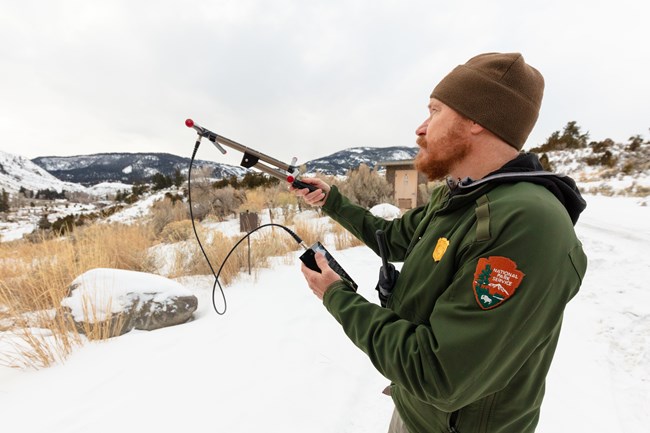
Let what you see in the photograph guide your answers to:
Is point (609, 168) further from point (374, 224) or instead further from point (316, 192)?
point (316, 192)

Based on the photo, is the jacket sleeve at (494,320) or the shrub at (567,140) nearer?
the jacket sleeve at (494,320)

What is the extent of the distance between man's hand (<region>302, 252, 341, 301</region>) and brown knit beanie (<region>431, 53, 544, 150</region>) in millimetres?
764

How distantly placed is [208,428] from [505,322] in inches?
74.3

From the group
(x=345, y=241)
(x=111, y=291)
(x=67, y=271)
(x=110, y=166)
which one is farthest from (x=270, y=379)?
(x=110, y=166)

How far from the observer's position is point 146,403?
6.50 feet

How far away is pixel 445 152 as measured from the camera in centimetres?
111

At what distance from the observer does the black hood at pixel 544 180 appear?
0.89m

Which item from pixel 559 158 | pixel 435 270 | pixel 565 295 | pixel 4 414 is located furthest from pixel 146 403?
pixel 559 158

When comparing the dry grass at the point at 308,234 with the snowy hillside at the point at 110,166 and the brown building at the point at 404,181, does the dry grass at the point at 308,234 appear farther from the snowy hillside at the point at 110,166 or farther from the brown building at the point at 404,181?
the snowy hillside at the point at 110,166

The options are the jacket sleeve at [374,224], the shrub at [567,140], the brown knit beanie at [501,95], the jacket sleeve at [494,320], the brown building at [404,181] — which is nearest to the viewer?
the jacket sleeve at [494,320]

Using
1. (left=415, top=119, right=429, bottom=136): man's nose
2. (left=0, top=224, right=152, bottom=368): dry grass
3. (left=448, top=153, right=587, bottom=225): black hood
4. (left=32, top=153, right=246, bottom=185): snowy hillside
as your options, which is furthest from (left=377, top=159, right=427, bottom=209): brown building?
(left=32, top=153, right=246, bottom=185): snowy hillside

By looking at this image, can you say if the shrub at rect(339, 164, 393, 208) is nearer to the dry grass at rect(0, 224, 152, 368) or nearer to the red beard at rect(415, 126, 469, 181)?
the dry grass at rect(0, 224, 152, 368)

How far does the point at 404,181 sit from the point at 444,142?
12631 mm

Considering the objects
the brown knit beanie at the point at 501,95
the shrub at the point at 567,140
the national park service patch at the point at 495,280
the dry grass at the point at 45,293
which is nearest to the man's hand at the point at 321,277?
the national park service patch at the point at 495,280
